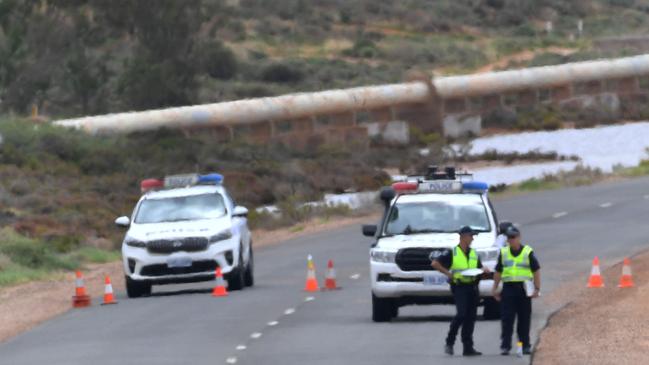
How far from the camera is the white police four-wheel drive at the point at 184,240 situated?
27.0 meters

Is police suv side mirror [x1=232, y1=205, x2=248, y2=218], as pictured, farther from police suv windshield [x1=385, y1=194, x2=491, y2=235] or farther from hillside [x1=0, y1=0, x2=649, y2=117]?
hillside [x1=0, y1=0, x2=649, y2=117]

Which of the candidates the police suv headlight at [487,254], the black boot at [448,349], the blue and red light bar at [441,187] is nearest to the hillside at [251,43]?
the blue and red light bar at [441,187]

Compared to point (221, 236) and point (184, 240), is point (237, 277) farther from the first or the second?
point (184, 240)

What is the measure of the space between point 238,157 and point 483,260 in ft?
138

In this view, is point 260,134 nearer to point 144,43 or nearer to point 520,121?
point 144,43

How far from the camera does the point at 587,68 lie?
8125 cm

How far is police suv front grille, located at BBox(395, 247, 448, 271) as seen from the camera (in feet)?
70.8

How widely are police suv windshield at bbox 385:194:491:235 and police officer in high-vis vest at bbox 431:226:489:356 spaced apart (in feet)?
12.3

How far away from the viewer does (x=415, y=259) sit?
21641 mm

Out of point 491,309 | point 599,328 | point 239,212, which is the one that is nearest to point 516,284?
point 599,328

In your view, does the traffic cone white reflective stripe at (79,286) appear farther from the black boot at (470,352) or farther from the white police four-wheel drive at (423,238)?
the black boot at (470,352)

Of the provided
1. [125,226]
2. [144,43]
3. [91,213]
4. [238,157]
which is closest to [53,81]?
[144,43]

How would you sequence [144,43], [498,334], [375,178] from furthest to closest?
1. [144,43]
2. [375,178]
3. [498,334]

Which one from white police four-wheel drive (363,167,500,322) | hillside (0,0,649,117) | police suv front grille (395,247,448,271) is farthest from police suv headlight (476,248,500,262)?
hillside (0,0,649,117)
